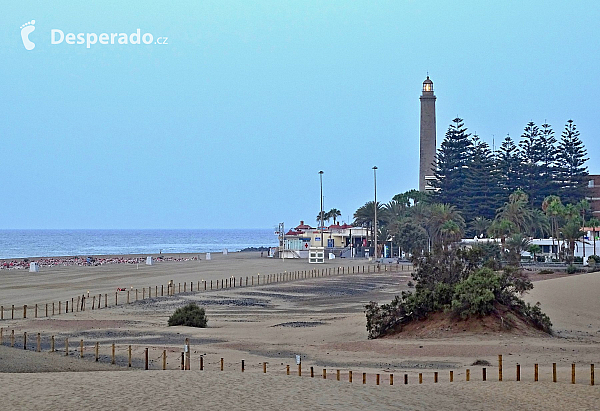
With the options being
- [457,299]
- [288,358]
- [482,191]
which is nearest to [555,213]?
[482,191]

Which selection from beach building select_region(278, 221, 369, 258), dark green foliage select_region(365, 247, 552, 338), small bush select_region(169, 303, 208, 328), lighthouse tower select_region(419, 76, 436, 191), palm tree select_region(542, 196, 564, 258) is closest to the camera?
dark green foliage select_region(365, 247, 552, 338)

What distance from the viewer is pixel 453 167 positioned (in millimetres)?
113938

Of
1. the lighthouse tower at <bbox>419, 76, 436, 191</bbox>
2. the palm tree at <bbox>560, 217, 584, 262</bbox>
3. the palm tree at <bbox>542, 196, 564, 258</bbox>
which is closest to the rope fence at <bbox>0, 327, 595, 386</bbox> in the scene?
the palm tree at <bbox>560, 217, 584, 262</bbox>

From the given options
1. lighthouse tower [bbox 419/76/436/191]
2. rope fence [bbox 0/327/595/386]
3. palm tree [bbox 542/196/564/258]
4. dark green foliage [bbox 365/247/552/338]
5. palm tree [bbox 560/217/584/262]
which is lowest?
rope fence [bbox 0/327/595/386]

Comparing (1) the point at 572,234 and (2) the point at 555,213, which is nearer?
(1) the point at 572,234

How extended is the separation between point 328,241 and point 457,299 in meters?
78.9

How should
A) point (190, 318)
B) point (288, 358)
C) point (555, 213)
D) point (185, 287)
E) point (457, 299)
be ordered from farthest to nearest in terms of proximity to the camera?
point (555, 213) < point (185, 287) < point (190, 318) < point (457, 299) < point (288, 358)

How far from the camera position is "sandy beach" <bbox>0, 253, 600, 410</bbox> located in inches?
568

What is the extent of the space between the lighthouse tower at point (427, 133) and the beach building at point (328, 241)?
58.3ft

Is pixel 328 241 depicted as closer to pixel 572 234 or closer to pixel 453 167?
pixel 453 167

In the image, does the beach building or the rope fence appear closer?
the rope fence

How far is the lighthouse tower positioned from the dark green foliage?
90428mm

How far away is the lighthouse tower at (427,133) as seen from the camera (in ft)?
390

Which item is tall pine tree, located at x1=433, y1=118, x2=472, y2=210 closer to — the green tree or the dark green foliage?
the green tree
